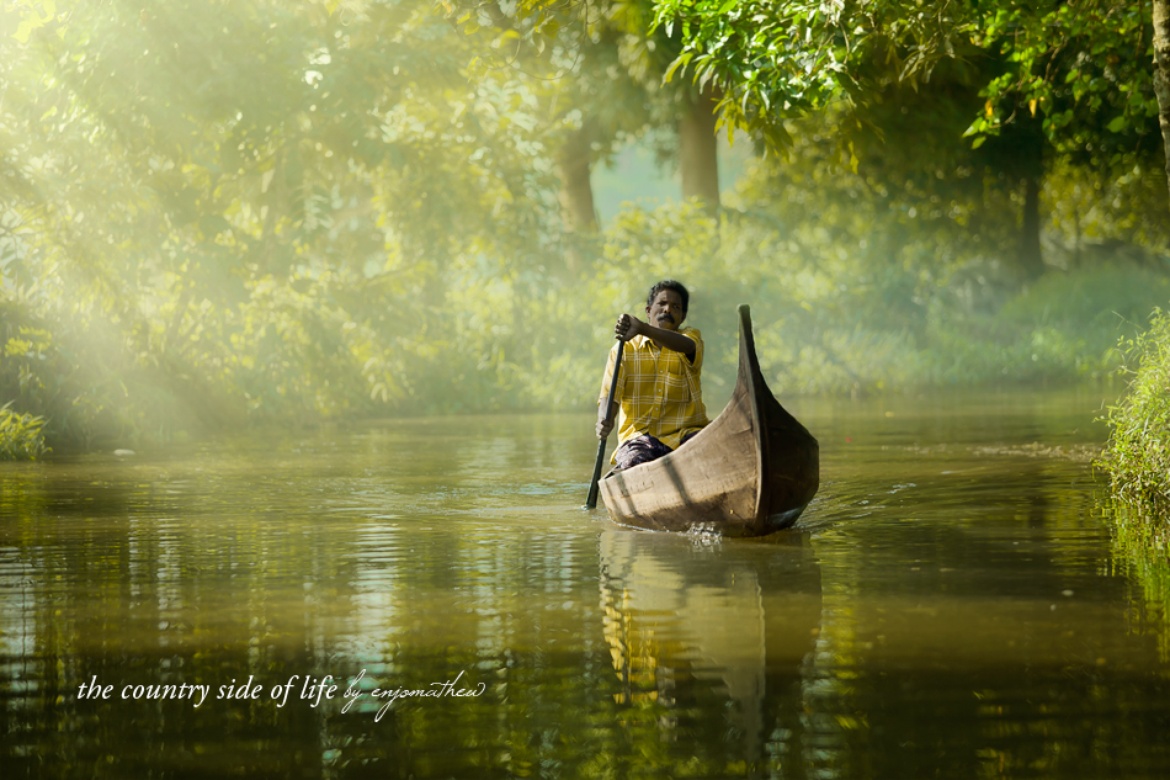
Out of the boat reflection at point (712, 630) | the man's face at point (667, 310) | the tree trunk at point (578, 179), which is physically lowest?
the boat reflection at point (712, 630)

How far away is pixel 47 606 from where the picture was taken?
7938mm

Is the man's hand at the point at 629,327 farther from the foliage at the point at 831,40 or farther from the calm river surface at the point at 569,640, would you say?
the foliage at the point at 831,40

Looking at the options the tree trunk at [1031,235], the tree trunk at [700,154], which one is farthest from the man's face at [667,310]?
the tree trunk at [1031,235]

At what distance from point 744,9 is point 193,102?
35.4 ft

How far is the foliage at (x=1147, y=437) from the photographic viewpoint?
383 inches

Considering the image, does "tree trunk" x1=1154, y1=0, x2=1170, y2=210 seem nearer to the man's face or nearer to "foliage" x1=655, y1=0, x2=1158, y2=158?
"foliage" x1=655, y1=0, x2=1158, y2=158

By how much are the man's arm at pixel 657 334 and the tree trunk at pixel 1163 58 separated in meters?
3.30

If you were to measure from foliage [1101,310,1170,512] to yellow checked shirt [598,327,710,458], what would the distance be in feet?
9.18

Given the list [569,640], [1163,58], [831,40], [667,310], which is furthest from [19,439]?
[1163,58]

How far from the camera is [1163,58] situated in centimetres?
1038

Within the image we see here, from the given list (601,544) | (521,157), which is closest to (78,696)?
(601,544)

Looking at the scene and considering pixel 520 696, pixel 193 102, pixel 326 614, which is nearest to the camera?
pixel 520 696

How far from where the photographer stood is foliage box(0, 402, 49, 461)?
1741 cm

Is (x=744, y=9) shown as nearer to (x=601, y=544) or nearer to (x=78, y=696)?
(x=601, y=544)
